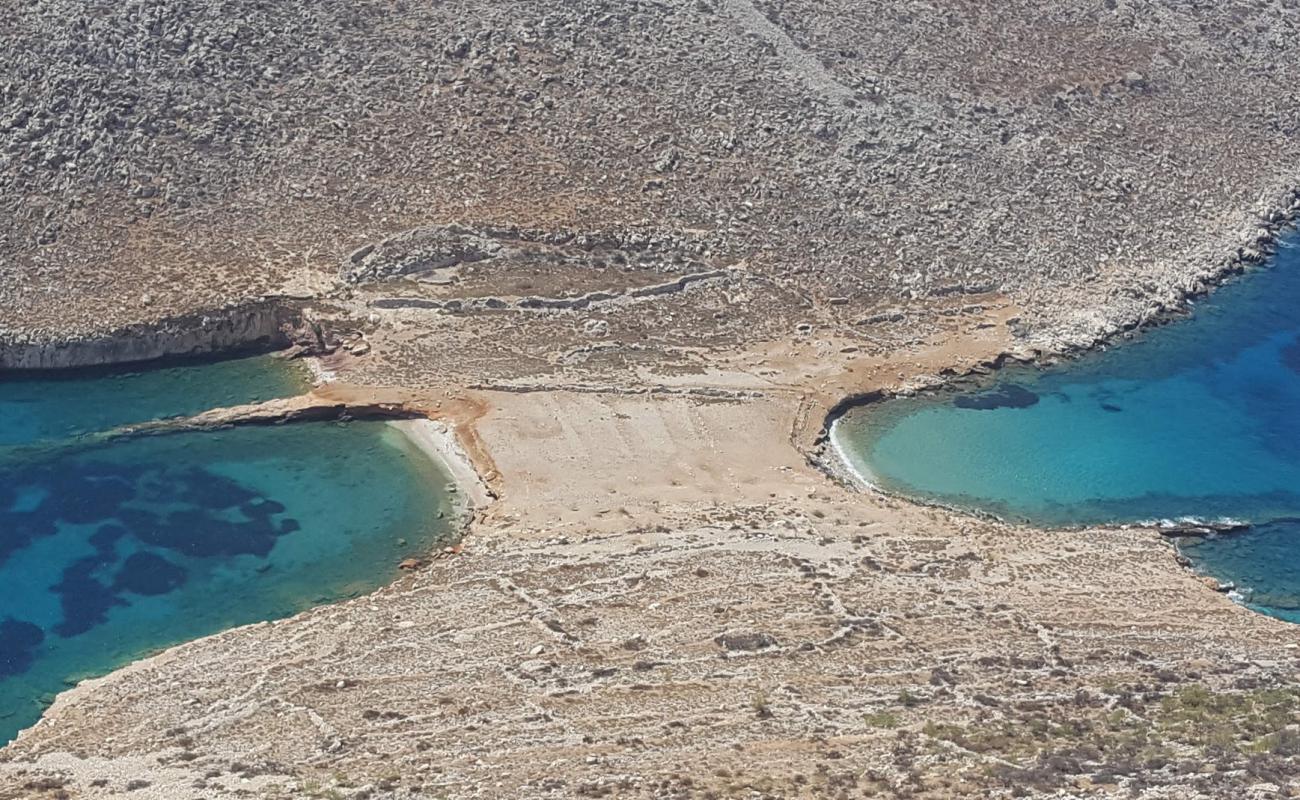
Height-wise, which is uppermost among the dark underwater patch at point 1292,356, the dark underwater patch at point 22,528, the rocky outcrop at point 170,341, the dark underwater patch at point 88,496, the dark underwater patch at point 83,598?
the rocky outcrop at point 170,341

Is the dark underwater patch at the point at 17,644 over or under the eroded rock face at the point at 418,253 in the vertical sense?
under

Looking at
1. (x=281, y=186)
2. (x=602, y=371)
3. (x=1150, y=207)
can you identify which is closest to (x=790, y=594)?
(x=602, y=371)

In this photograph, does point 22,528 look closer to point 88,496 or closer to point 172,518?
point 88,496

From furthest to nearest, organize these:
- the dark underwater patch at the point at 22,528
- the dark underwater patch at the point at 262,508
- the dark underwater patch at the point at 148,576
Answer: the dark underwater patch at the point at 262,508 → the dark underwater patch at the point at 22,528 → the dark underwater patch at the point at 148,576

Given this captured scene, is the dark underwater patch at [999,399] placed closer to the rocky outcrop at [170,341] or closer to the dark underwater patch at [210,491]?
the rocky outcrop at [170,341]

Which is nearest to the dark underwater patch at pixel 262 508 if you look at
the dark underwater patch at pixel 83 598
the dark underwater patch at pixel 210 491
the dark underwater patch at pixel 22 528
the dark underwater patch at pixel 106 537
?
the dark underwater patch at pixel 210 491

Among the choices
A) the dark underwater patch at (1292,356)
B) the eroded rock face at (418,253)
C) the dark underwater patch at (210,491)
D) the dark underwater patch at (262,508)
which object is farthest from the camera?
the dark underwater patch at (1292,356)

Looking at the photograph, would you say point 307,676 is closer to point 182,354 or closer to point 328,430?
point 328,430

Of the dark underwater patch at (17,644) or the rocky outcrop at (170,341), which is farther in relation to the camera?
the rocky outcrop at (170,341)
